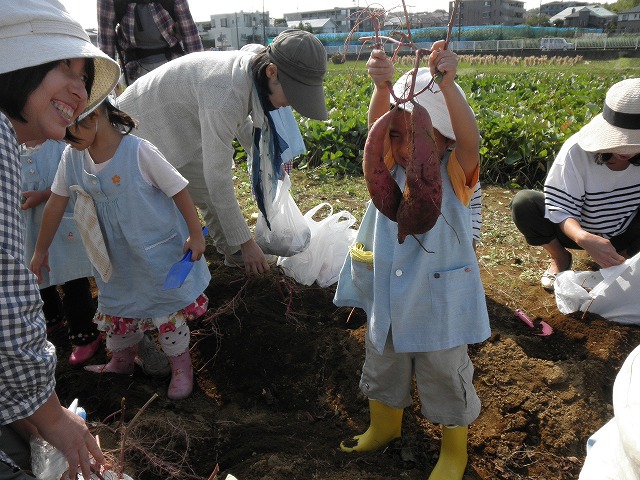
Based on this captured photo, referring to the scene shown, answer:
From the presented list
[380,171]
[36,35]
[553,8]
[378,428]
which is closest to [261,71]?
[380,171]

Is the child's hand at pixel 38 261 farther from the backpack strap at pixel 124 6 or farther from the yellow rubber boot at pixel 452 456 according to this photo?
the backpack strap at pixel 124 6

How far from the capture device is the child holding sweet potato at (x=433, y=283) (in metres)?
1.69

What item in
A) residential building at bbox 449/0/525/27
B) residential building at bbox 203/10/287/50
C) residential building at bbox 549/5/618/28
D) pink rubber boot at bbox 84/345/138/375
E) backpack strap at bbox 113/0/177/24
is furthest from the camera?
residential building at bbox 449/0/525/27

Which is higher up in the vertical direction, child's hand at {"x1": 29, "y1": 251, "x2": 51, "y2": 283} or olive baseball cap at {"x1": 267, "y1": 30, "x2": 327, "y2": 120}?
olive baseball cap at {"x1": 267, "y1": 30, "x2": 327, "y2": 120}

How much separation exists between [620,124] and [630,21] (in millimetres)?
64128

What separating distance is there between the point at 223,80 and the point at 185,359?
1354 mm

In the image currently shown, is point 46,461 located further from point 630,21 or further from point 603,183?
point 630,21

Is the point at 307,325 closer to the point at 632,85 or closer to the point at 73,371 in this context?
the point at 73,371

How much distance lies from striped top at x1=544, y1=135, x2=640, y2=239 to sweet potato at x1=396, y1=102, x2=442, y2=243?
5.74 feet

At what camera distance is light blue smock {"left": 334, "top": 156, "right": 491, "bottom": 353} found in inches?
69.4

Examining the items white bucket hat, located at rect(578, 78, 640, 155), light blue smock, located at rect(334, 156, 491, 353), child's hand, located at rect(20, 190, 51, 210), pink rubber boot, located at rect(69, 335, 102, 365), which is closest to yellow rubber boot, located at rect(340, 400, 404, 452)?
light blue smock, located at rect(334, 156, 491, 353)

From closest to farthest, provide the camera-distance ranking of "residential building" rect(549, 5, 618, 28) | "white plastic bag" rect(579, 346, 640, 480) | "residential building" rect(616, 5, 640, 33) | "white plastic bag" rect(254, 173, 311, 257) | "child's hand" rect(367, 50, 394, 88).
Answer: "white plastic bag" rect(579, 346, 640, 480) < "child's hand" rect(367, 50, 394, 88) < "white plastic bag" rect(254, 173, 311, 257) < "residential building" rect(616, 5, 640, 33) < "residential building" rect(549, 5, 618, 28)

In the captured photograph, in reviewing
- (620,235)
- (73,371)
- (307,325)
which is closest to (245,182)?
(307,325)

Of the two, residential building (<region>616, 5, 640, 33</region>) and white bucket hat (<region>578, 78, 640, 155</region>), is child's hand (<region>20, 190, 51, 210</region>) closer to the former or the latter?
white bucket hat (<region>578, 78, 640, 155</region>)
